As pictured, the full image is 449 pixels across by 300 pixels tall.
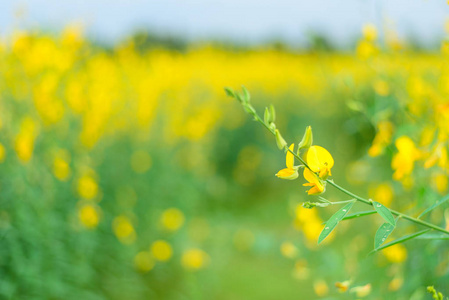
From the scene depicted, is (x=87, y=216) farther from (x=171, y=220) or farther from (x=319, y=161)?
(x=319, y=161)

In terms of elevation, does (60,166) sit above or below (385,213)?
above

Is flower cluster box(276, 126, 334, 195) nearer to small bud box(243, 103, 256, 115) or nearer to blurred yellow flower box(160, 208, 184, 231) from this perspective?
small bud box(243, 103, 256, 115)

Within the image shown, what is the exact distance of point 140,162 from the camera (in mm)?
3141

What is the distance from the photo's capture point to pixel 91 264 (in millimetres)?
2607

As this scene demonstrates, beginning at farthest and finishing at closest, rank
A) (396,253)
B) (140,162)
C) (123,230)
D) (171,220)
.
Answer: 1. (140,162)
2. (171,220)
3. (123,230)
4. (396,253)

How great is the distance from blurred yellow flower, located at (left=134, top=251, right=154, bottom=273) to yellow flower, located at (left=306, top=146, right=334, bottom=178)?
2185mm

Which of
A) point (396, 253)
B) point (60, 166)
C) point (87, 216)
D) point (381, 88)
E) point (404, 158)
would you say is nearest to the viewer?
point (404, 158)

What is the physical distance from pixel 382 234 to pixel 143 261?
2.27m

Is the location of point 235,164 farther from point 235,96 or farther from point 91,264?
point 235,96

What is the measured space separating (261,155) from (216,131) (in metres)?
0.63

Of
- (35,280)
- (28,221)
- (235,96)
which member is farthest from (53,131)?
(235,96)

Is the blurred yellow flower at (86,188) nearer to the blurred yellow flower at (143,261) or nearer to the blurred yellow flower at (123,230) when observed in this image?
the blurred yellow flower at (123,230)

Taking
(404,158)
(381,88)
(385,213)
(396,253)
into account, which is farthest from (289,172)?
(381,88)

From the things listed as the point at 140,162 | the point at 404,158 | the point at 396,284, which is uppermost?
the point at 140,162
